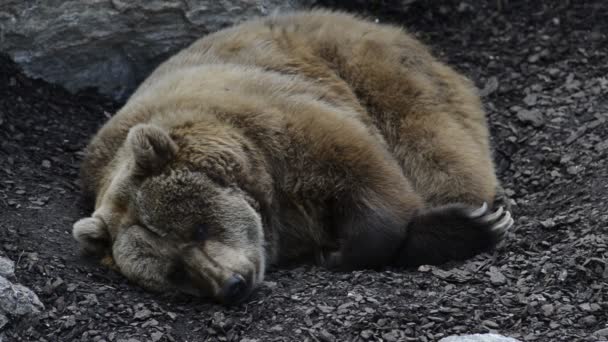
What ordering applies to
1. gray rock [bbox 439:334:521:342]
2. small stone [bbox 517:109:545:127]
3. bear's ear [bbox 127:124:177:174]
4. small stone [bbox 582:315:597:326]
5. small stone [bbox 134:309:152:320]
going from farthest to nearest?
small stone [bbox 517:109:545:127] → bear's ear [bbox 127:124:177:174] → small stone [bbox 134:309:152:320] → small stone [bbox 582:315:597:326] → gray rock [bbox 439:334:521:342]

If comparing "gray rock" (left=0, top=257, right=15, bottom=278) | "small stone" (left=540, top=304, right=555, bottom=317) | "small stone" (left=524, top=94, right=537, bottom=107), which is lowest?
"gray rock" (left=0, top=257, right=15, bottom=278)

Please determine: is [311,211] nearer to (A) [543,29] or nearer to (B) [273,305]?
(B) [273,305]

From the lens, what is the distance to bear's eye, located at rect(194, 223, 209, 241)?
514 cm

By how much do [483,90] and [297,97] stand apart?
84.3 inches

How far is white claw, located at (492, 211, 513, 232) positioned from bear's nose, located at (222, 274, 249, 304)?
61.4 inches

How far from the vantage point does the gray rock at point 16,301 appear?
4609 mm

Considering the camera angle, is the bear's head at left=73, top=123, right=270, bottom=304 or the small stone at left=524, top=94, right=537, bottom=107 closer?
the bear's head at left=73, top=123, right=270, bottom=304

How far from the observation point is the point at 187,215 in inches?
202

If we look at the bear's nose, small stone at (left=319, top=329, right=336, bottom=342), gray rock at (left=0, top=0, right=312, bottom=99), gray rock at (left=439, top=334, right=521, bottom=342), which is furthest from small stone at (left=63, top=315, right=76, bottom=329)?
gray rock at (left=0, top=0, right=312, bottom=99)

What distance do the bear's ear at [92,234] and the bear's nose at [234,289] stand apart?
0.83 metres

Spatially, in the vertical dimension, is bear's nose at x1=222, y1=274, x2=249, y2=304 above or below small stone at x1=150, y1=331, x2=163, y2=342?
above

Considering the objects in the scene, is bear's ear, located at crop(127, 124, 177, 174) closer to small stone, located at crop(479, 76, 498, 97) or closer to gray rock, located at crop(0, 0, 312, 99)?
gray rock, located at crop(0, 0, 312, 99)

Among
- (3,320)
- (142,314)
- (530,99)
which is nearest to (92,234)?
(142,314)

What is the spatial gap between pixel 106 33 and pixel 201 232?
2.63 metres
